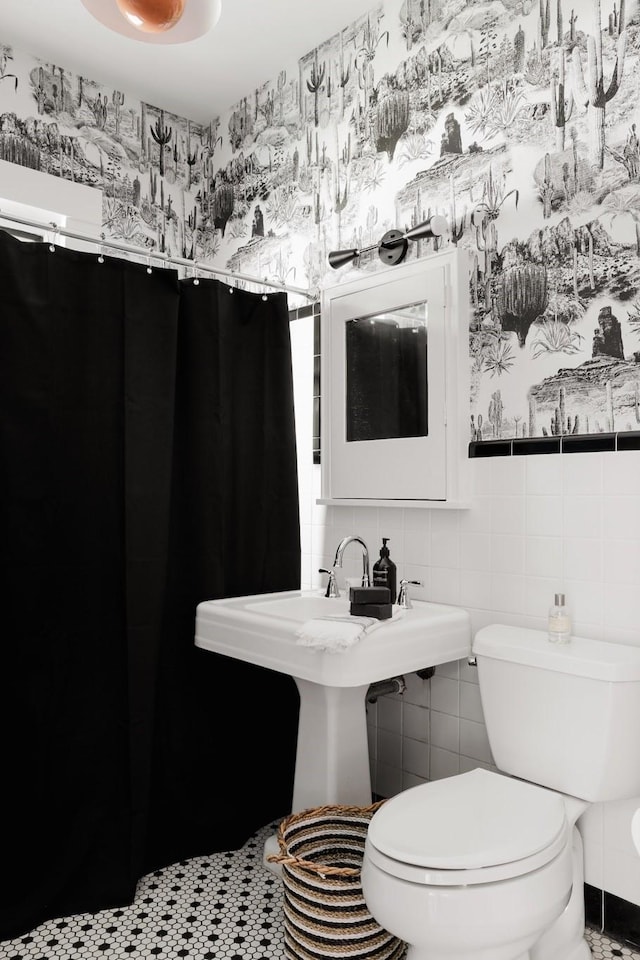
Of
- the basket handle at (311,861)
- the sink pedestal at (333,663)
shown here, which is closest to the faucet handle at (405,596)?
the sink pedestal at (333,663)

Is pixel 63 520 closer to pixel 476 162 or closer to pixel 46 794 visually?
pixel 46 794

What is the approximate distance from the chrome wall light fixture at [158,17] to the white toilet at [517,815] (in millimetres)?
1552

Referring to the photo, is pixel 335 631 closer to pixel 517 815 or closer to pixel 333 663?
pixel 333 663

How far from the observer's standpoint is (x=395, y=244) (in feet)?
7.33

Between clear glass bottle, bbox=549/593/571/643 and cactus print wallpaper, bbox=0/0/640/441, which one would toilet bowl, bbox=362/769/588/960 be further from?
cactus print wallpaper, bbox=0/0/640/441

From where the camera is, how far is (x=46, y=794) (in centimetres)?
190

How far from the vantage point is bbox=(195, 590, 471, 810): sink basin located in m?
1.74

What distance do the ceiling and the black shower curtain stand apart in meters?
1.00

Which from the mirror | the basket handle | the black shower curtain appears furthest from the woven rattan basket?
the mirror

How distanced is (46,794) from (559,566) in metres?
1.52

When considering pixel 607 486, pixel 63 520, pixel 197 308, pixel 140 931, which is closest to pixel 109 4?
pixel 197 308

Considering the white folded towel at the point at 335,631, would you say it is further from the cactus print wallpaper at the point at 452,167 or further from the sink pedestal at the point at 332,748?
the cactus print wallpaper at the point at 452,167

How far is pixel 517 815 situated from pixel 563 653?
382 mm

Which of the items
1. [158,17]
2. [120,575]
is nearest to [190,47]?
[158,17]
